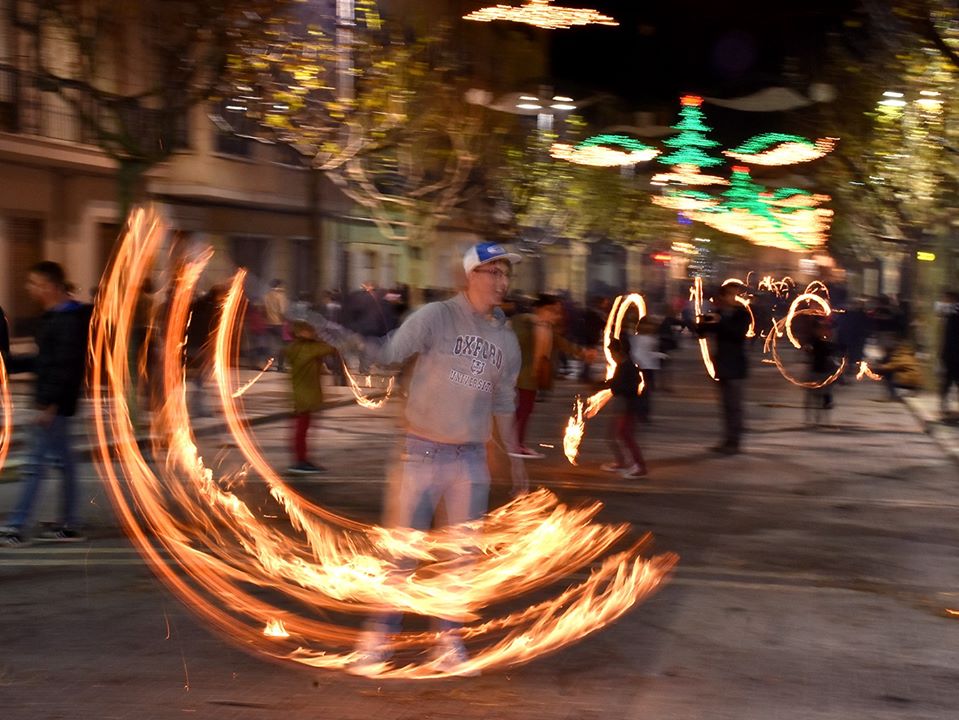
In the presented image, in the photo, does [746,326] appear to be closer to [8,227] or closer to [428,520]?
[428,520]

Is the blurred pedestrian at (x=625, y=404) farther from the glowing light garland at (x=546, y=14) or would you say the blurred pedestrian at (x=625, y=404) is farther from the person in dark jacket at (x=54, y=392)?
the glowing light garland at (x=546, y=14)

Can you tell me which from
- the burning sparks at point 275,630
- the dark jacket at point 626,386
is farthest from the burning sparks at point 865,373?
the burning sparks at point 275,630

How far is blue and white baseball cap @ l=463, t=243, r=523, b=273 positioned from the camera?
20.0ft

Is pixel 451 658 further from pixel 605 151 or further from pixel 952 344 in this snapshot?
pixel 605 151

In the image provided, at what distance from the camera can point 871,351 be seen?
43.1 metres

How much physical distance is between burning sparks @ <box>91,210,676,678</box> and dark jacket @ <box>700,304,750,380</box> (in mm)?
4148

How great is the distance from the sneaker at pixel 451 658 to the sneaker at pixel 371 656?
0.75 feet

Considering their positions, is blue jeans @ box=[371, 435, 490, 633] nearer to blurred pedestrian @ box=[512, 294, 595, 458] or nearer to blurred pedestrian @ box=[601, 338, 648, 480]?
blurred pedestrian @ box=[601, 338, 648, 480]

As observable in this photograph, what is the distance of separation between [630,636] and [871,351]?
1485 inches

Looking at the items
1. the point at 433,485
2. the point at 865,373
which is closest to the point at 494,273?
the point at 433,485

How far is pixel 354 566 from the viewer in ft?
26.0

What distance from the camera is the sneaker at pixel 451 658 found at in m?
6.23

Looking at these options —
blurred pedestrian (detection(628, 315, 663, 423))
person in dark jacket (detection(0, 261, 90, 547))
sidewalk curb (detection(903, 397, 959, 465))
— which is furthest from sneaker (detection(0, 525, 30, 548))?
sidewalk curb (detection(903, 397, 959, 465))

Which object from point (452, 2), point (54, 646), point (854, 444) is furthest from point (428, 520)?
point (452, 2)
